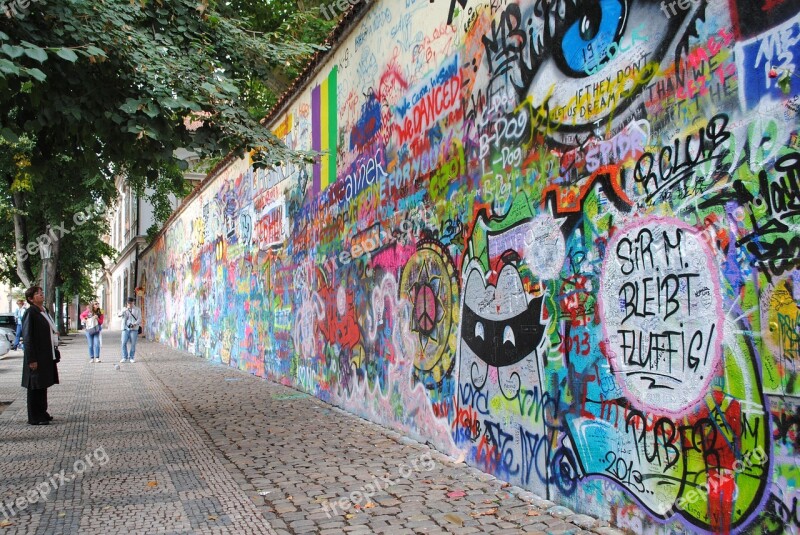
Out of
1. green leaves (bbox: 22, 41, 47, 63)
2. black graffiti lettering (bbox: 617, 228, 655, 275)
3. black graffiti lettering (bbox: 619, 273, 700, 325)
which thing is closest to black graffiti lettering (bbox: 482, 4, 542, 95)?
black graffiti lettering (bbox: 617, 228, 655, 275)

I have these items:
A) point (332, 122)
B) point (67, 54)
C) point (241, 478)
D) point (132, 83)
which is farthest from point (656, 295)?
point (332, 122)

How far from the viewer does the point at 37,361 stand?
326 inches

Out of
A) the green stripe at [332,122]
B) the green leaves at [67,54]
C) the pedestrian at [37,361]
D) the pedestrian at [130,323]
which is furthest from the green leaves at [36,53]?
the pedestrian at [130,323]

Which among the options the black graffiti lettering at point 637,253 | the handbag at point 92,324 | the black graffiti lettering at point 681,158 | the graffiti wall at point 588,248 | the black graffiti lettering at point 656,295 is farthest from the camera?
the handbag at point 92,324

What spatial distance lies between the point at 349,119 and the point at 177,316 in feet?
54.0

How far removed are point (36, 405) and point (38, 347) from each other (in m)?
0.74

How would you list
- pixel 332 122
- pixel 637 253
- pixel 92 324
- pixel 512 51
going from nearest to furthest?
pixel 637 253, pixel 512 51, pixel 332 122, pixel 92 324

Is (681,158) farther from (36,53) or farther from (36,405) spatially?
(36,405)

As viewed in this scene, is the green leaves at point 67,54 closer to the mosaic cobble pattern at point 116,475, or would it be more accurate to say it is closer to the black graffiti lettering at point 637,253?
the mosaic cobble pattern at point 116,475

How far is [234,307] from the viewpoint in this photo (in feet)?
50.6

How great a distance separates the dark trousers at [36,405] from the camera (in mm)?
8359

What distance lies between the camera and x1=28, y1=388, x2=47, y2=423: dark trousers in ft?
27.4

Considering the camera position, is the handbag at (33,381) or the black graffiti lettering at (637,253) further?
the handbag at (33,381)

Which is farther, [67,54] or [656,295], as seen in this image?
[67,54]
